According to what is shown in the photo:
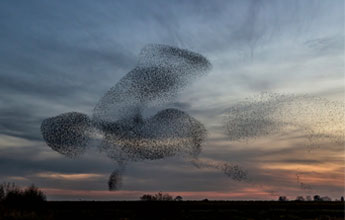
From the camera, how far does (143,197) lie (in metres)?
67.6
